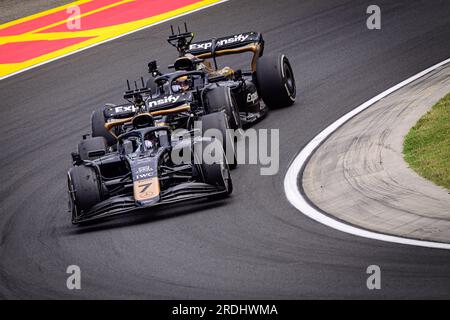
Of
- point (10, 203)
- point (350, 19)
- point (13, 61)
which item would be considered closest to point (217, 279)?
point (10, 203)

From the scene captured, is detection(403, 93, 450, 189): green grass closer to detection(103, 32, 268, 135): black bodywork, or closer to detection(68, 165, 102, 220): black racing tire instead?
detection(103, 32, 268, 135): black bodywork

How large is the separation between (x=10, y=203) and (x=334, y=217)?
18.9ft

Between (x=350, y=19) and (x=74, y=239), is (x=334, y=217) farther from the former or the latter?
(x=350, y=19)

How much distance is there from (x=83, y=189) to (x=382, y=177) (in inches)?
161

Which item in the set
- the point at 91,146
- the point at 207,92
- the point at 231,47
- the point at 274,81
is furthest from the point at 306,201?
the point at 231,47

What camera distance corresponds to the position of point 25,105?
68.0ft

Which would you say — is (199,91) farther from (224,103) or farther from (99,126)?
(99,126)

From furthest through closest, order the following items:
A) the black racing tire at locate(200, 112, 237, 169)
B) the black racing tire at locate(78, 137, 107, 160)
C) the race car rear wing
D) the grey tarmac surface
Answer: the race car rear wing, the black racing tire at locate(78, 137, 107, 160), the black racing tire at locate(200, 112, 237, 169), the grey tarmac surface

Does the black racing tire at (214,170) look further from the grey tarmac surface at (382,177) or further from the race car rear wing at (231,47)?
the race car rear wing at (231,47)

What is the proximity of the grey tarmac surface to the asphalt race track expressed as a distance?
0.47 meters

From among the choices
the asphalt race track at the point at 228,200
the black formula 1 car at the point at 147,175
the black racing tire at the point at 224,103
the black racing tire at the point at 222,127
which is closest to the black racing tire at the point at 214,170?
the black formula 1 car at the point at 147,175

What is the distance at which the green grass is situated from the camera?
12258 millimetres

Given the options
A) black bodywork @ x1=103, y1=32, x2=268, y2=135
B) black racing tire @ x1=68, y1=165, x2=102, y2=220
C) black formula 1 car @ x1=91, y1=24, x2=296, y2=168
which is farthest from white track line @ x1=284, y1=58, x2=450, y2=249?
black racing tire @ x1=68, y1=165, x2=102, y2=220

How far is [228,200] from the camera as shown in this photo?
1295 centimetres
